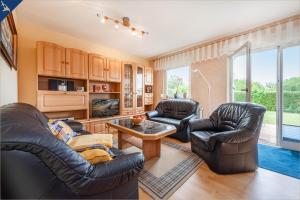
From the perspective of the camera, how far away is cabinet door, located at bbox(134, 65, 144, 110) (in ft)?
14.1

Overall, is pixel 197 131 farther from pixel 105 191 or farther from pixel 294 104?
pixel 294 104

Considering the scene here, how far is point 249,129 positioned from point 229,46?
2179 millimetres

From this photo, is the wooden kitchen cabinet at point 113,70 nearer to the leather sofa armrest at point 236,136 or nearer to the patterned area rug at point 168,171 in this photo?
the patterned area rug at point 168,171

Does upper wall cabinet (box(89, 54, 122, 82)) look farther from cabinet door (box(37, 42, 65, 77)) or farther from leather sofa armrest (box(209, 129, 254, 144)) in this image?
leather sofa armrest (box(209, 129, 254, 144))

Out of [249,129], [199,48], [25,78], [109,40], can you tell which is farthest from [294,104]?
[25,78]

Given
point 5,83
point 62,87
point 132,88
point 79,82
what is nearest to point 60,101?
point 62,87

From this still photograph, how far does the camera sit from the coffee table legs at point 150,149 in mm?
2092

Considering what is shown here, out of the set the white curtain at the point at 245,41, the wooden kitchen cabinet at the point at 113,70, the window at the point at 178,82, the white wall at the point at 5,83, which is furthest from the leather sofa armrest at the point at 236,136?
the wooden kitchen cabinet at the point at 113,70

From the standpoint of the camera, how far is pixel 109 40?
3.40 m

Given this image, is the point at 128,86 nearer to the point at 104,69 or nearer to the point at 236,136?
the point at 104,69

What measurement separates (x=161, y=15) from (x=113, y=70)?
1914mm

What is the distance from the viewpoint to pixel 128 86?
4145 mm

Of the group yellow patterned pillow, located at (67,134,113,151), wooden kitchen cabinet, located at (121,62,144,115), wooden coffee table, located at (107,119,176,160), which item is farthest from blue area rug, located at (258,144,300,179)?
wooden kitchen cabinet, located at (121,62,144,115)

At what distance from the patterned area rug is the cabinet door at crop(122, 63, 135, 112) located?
1.81 m
